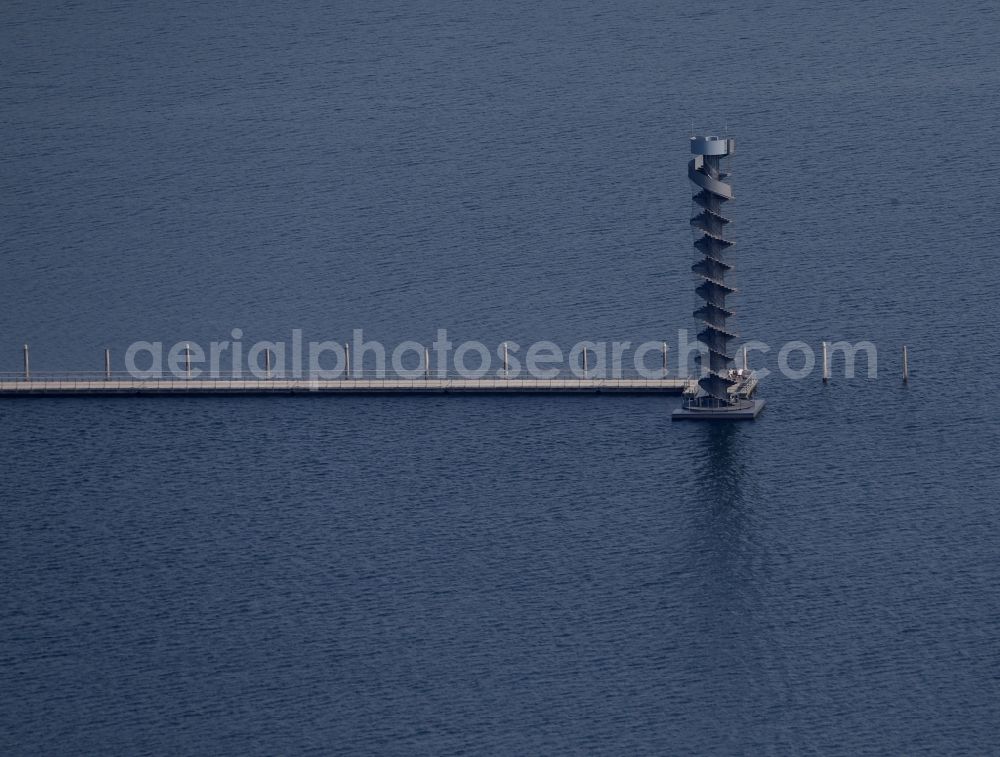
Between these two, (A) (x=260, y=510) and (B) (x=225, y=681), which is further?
(A) (x=260, y=510)

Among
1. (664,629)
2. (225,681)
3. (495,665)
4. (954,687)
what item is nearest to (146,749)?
→ (225,681)

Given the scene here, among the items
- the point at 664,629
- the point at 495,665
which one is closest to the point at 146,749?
the point at 495,665

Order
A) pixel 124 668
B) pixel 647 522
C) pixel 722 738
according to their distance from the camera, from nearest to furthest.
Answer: pixel 722 738 < pixel 124 668 < pixel 647 522

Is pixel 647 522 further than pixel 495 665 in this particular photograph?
Yes

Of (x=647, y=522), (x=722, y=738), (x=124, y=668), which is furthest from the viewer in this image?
(x=647, y=522)

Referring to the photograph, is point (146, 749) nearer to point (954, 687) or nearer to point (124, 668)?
point (124, 668)

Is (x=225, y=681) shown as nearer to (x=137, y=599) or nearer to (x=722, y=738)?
(x=137, y=599)

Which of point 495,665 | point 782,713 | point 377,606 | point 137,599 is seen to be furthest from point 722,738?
point 137,599

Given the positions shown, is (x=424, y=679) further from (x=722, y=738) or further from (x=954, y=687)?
(x=954, y=687)
